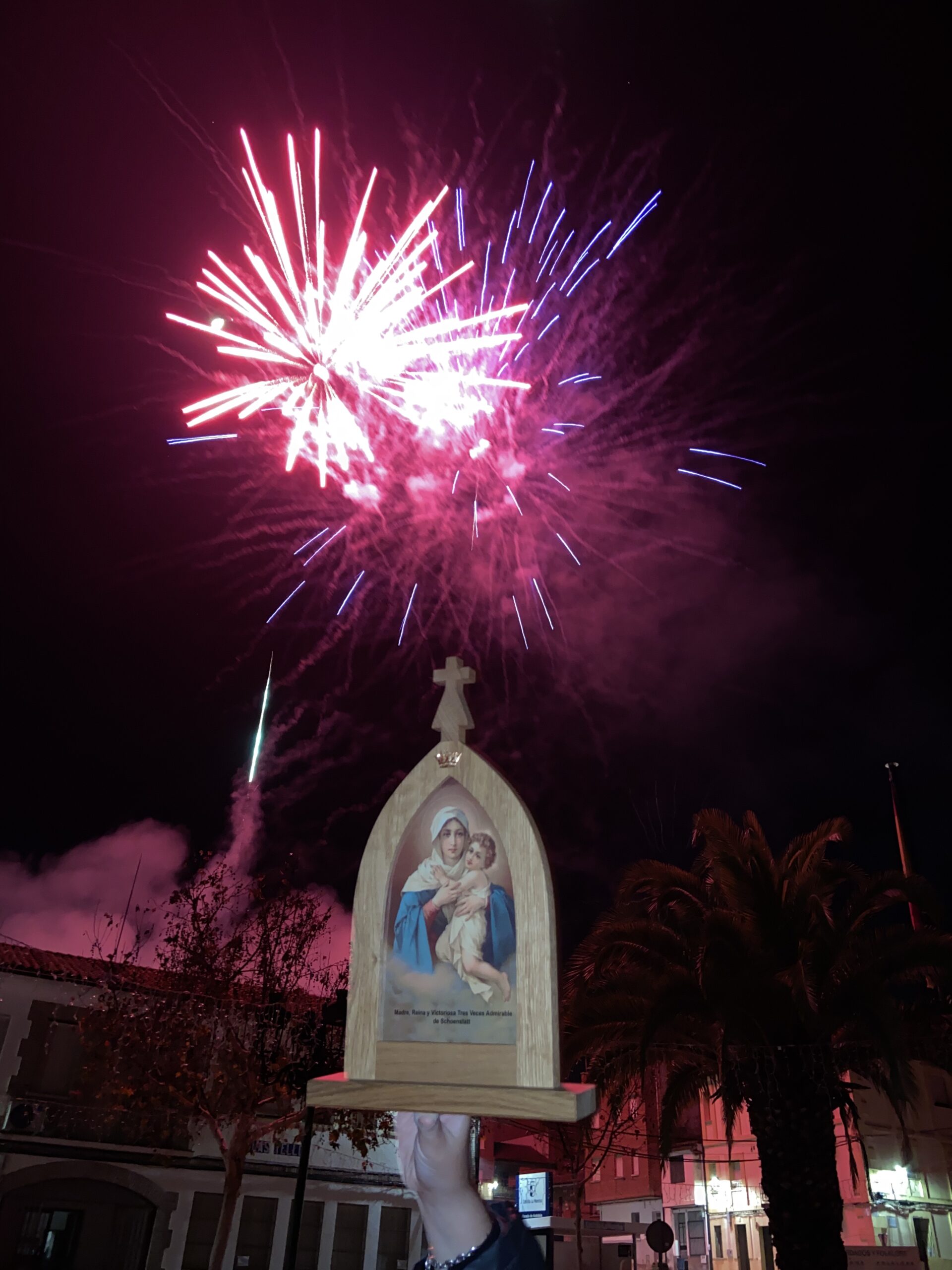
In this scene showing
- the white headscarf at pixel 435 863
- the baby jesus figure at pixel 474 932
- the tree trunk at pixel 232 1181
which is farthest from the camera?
the tree trunk at pixel 232 1181

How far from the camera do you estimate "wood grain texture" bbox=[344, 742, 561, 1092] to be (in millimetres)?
4852

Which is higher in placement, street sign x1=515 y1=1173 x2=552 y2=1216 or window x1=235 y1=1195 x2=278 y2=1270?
street sign x1=515 y1=1173 x2=552 y2=1216

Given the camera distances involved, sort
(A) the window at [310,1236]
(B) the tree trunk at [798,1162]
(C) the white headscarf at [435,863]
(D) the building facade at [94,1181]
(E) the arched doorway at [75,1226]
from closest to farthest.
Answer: (C) the white headscarf at [435,863] → (B) the tree trunk at [798,1162] → (E) the arched doorway at [75,1226] → (D) the building facade at [94,1181] → (A) the window at [310,1236]

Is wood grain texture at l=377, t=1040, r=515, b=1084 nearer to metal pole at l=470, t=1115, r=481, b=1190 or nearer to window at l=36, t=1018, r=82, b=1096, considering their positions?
metal pole at l=470, t=1115, r=481, b=1190

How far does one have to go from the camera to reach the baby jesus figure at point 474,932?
5.05 meters

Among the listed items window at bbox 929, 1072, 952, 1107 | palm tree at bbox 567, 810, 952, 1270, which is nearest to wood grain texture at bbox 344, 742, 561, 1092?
palm tree at bbox 567, 810, 952, 1270

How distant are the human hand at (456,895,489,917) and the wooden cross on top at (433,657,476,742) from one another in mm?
948

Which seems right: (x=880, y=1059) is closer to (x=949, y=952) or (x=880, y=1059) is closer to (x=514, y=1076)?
(x=949, y=952)

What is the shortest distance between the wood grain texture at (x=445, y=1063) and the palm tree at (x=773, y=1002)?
316 inches

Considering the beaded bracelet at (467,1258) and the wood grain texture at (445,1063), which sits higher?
the wood grain texture at (445,1063)

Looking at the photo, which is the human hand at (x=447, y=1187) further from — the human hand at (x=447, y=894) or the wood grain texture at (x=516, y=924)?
the human hand at (x=447, y=894)

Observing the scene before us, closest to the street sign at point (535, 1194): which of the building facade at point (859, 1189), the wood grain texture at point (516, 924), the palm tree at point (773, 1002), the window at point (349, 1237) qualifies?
the building facade at point (859, 1189)

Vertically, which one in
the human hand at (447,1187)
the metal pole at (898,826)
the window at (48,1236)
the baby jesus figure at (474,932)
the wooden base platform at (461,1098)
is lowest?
the window at (48,1236)

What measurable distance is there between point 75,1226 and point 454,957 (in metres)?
23.3
